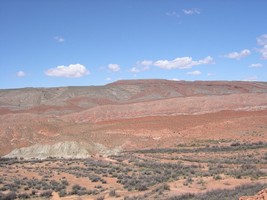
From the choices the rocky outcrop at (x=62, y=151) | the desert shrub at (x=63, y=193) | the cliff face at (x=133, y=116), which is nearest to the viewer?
the desert shrub at (x=63, y=193)

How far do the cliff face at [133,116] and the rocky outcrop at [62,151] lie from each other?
17.2 inches

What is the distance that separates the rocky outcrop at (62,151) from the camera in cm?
4109

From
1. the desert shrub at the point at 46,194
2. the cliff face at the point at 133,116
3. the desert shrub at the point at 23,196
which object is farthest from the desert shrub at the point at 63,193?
the cliff face at the point at 133,116

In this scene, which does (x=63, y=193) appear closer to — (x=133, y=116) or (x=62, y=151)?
(x=62, y=151)

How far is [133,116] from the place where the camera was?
64.3m

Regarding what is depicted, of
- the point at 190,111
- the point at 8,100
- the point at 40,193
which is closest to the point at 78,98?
the point at 8,100

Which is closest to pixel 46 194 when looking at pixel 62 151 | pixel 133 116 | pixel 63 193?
pixel 63 193

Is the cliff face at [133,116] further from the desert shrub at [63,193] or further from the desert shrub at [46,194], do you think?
the desert shrub at [46,194]

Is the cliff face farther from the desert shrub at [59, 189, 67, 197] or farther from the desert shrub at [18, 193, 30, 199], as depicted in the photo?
the desert shrub at [18, 193, 30, 199]

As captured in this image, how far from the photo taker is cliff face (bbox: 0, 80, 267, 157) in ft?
152

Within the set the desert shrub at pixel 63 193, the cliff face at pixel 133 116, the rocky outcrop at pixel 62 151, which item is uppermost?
the cliff face at pixel 133 116

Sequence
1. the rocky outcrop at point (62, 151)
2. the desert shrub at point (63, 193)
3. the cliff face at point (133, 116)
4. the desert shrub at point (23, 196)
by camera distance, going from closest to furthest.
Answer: the desert shrub at point (23, 196) < the desert shrub at point (63, 193) < the rocky outcrop at point (62, 151) < the cliff face at point (133, 116)

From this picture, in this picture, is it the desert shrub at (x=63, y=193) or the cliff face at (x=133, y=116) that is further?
the cliff face at (x=133, y=116)

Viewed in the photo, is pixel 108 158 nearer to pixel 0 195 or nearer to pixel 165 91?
pixel 0 195
